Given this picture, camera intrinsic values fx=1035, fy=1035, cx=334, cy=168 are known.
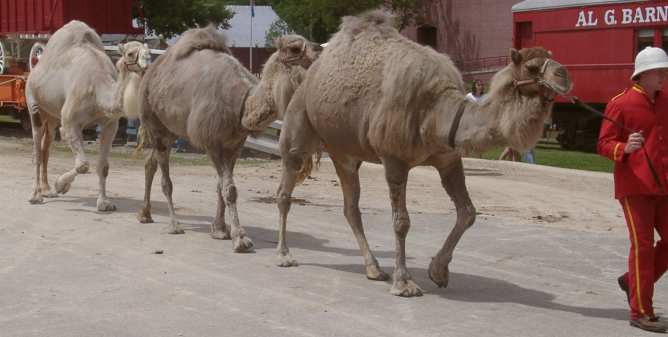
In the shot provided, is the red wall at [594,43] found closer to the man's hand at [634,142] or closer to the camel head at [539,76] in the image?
the camel head at [539,76]

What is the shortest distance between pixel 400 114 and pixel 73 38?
24.0ft

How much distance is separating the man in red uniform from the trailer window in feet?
65.5

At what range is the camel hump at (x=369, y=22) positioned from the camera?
8.72 meters

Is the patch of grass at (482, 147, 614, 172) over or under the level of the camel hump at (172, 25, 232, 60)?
under

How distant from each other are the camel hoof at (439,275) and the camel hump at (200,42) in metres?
4.13

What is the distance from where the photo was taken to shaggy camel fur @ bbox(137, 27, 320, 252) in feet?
31.4

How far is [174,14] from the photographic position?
49781 millimetres

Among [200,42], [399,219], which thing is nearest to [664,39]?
[200,42]

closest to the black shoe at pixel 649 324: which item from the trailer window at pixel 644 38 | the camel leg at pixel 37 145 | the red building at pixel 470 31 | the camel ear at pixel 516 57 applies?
the camel ear at pixel 516 57

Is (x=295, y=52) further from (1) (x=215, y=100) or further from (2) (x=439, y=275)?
(2) (x=439, y=275)

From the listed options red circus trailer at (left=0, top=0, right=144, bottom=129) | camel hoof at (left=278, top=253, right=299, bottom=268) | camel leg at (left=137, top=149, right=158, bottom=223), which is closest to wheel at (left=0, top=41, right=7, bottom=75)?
red circus trailer at (left=0, top=0, right=144, bottom=129)

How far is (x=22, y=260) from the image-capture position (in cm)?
923

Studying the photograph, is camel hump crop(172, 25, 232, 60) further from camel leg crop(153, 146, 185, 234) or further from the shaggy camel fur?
camel leg crop(153, 146, 185, 234)

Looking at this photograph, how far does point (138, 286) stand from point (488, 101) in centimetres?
309
